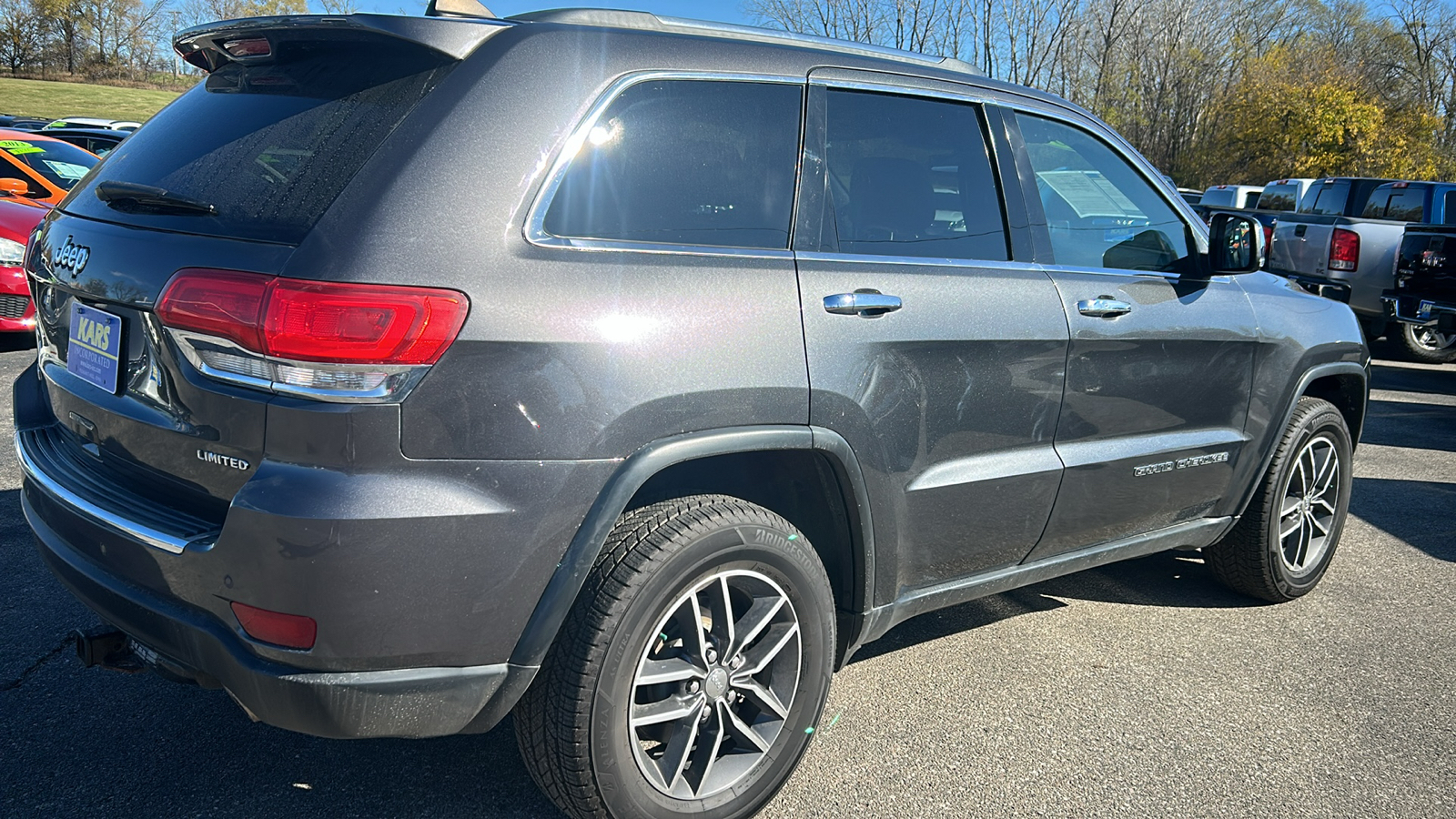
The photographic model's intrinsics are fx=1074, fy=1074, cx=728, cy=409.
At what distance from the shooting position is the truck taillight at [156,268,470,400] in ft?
6.62

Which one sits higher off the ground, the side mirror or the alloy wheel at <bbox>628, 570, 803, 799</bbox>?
the side mirror

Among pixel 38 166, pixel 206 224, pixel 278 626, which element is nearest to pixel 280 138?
pixel 206 224

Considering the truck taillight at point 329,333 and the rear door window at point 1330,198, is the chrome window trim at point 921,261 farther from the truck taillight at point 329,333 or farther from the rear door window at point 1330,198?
the rear door window at point 1330,198

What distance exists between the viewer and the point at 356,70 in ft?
7.84

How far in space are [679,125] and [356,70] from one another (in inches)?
28.8

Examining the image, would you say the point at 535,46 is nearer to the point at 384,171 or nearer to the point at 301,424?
the point at 384,171

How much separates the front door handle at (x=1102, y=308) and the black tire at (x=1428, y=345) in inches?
401

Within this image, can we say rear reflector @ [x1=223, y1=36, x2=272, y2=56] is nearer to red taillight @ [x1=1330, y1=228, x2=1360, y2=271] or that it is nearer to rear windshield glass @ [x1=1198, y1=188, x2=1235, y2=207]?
red taillight @ [x1=1330, y1=228, x2=1360, y2=271]

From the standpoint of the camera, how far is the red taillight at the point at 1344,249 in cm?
1096

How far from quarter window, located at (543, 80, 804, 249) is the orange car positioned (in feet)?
27.4

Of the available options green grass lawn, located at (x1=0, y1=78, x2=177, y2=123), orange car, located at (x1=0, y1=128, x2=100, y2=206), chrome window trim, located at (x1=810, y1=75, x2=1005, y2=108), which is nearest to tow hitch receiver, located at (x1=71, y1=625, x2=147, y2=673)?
chrome window trim, located at (x1=810, y1=75, x2=1005, y2=108)

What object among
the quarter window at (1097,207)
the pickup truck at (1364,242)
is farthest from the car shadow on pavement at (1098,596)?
the pickup truck at (1364,242)

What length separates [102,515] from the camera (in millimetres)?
2311

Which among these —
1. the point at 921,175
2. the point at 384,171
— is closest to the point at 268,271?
the point at 384,171
